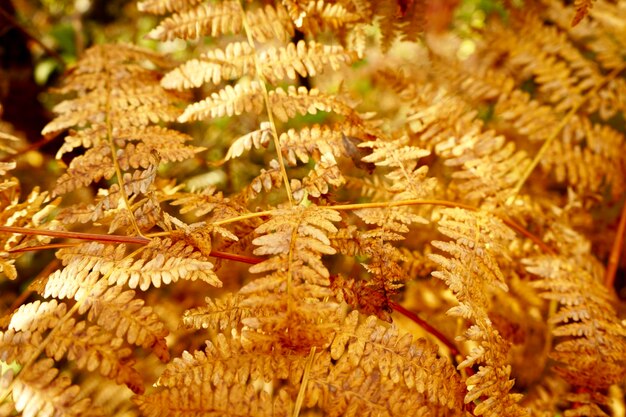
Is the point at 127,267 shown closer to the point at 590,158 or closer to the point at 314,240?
the point at 314,240

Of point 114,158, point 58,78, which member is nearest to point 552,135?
point 114,158

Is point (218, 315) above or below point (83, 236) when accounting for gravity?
below

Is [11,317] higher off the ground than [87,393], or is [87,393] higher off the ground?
[11,317]

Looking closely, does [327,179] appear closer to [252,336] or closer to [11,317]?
[252,336]

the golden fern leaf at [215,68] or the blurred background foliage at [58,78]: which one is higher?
the golden fern leaf at [215,68]

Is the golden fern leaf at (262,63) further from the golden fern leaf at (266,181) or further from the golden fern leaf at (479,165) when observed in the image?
the golden fern leaf at (479,165)

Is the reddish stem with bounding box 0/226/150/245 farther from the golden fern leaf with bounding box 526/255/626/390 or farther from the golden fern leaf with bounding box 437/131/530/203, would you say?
the golden fern leaf with bounding box 526/255/626/390

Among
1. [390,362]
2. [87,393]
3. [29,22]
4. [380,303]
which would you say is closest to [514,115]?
[380,303]

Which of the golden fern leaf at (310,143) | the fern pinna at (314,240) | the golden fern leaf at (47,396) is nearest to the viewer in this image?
the golden fern leaf at (47,396)

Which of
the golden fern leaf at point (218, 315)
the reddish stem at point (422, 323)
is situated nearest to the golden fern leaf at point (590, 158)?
the reddish stem at point (422, 323)
